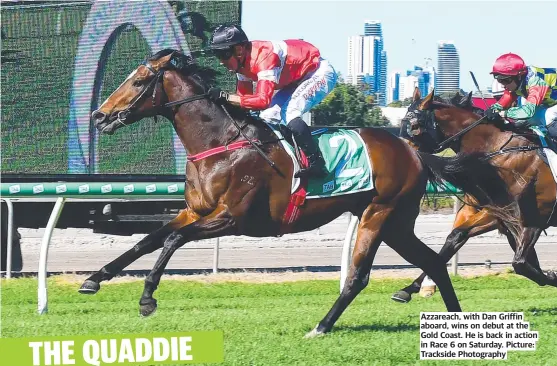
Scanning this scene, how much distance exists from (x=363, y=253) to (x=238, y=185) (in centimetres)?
94

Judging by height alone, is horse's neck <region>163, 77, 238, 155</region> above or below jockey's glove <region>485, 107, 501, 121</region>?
above

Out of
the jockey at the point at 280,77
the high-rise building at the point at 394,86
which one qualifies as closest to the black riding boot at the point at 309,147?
the jockey at the point at 280,77

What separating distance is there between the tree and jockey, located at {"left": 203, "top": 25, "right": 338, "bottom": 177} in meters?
20.1

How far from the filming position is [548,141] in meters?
7.95

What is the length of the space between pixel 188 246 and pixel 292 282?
12.9ft

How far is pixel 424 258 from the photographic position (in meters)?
7.02

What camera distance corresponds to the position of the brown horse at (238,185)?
6316 mm

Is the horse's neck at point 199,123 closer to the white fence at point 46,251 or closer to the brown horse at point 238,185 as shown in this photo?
the brown horse at point 238,185

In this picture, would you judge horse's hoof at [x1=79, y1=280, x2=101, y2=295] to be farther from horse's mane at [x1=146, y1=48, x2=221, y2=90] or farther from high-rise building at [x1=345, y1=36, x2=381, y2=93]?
high-rise building at [x1=345, y1=36, x2=381, y2=93]

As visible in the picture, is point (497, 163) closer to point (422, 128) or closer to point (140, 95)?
point (422, 128)

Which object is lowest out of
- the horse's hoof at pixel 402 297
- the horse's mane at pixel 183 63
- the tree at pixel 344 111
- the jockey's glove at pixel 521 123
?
the tree at pixel 344 111

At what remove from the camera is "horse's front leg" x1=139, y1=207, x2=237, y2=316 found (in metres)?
6.07

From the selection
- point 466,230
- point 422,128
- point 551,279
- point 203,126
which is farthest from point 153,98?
point 551,279

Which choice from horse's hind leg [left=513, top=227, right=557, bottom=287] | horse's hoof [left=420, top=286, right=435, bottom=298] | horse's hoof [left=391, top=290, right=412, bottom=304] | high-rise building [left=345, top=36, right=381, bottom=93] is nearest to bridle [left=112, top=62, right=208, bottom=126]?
horse's hoof [left=391, top=290, right=412, bottom=304]
